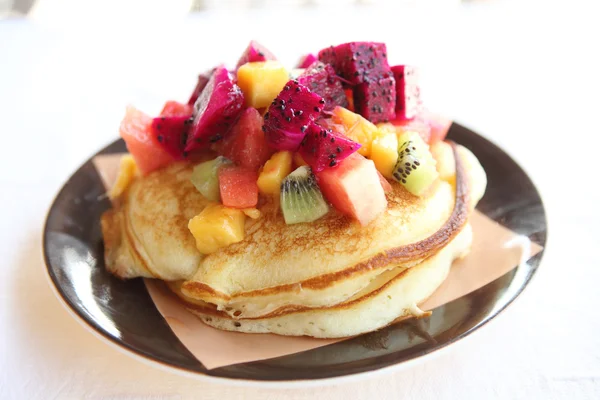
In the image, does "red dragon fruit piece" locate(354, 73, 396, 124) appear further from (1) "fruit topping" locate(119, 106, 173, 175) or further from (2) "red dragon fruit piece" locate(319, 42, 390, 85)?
(1) "fruit topping" locate(119, 106, 173, 175)

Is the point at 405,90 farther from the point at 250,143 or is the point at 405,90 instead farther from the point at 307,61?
the point at 250,143

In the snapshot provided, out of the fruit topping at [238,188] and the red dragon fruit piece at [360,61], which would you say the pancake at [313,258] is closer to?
the fruit topping at [238,188]

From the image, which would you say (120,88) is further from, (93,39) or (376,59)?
(376,59)

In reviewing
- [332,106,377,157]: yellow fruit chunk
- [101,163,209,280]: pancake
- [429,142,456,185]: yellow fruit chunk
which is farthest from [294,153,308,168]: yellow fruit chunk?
[429,142,456,185]: yellow fruit chunk

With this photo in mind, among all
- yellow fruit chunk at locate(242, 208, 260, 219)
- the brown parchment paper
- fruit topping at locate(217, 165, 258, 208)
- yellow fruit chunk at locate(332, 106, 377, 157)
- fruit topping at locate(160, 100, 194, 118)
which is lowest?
the brown parchment paper

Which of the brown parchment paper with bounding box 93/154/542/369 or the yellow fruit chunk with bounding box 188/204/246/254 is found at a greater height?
the yellow fruit chunk with bounding box 188/204/246/254

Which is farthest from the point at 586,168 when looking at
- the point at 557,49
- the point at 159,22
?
the point at 159,22
